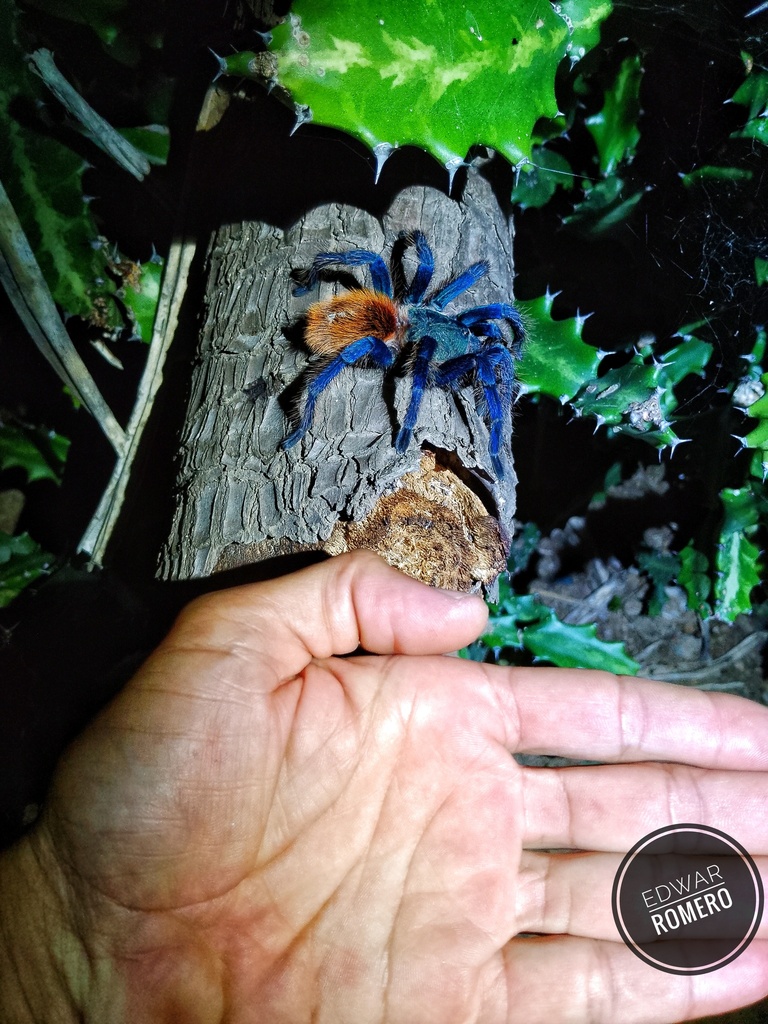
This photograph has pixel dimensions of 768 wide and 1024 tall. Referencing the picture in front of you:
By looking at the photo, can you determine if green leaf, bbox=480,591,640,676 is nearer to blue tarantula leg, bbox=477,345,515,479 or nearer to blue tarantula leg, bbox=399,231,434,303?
blue tarantula leg, bbox=477,345,515,479

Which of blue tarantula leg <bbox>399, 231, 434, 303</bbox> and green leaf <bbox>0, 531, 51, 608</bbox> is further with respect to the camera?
blue tarantula leg <bbox>399, 231, 434, 303</bbox>

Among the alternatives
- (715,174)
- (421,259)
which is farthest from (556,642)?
(715,174)

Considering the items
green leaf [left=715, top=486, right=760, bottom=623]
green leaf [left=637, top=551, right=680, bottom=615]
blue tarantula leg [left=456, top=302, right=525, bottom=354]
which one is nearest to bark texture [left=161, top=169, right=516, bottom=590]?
blue tarantula leg [left=456, top=302, right=525, bottom=354]

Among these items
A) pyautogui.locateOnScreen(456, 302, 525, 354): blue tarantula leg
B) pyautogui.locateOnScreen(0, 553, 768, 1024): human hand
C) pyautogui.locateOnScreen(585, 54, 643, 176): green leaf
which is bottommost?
pyautogui.locateOnScreen(0, 553, 768, 1024): human hand

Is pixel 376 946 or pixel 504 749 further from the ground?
pixel 504 749

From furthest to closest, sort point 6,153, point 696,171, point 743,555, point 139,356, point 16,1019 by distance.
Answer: point 743,555 → point 139,356 → point 696,171 → point 6,153 → point 16,1019

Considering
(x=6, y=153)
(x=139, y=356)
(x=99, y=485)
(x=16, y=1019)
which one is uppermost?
(x=6, y=153)

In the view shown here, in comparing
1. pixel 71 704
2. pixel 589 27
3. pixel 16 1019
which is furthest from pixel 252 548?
pixel 589 27

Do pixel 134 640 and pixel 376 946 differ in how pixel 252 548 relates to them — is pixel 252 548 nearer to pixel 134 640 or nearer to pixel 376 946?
pixel 134 640
